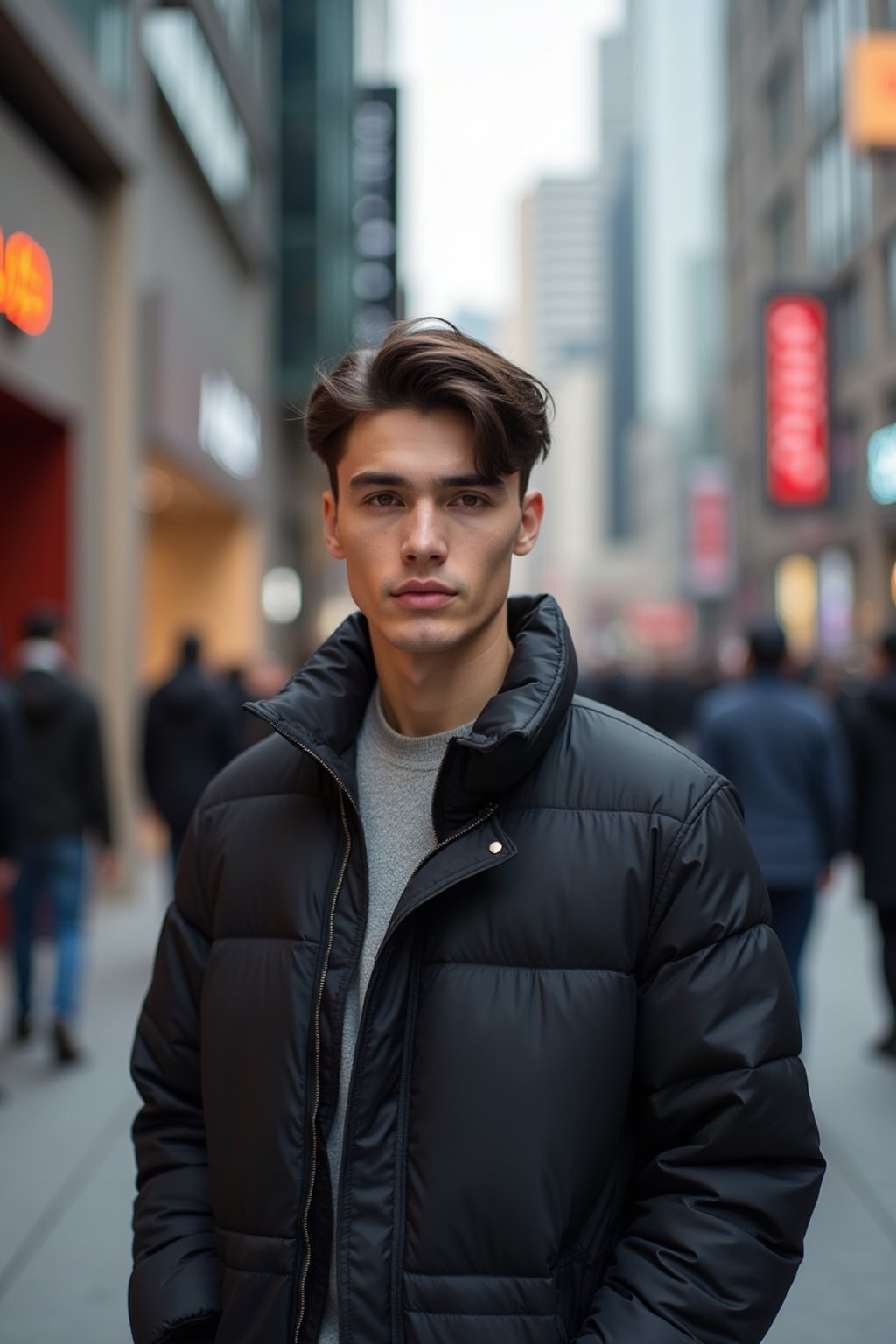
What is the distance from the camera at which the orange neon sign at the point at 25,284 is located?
9000 millimetres

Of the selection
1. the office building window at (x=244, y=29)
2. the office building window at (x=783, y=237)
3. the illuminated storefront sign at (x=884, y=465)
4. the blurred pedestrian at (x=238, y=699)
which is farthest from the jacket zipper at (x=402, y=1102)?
the office building window at (x=783, y=237)

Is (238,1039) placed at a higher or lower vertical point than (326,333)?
lower

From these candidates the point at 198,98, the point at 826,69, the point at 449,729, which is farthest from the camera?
the point at 826,69

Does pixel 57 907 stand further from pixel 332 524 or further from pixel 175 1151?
pixel 332 524

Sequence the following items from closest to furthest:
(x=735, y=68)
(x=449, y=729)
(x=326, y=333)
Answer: (x=449, y=729)
(x=326, y=333)
(x=735, y=68)

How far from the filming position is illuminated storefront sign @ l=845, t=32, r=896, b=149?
11.2m

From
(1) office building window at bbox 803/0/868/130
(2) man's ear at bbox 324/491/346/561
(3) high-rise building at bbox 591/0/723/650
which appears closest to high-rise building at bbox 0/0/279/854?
(2) man's ear at bbox 324/491/346/561

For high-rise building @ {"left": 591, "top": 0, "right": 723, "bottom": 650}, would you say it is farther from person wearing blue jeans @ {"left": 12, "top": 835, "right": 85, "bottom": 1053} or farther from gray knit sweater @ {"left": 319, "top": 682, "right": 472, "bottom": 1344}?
gray knit sweater @ {"left": 319, "top": 682, "right": 472, "bottom": 1344}

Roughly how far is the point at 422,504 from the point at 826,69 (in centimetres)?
3220

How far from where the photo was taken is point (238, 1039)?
199 cm

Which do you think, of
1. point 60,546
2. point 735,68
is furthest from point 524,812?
point 735,68

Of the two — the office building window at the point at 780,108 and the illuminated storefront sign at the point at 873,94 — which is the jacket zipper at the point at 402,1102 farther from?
the office building window at the point at 780,108

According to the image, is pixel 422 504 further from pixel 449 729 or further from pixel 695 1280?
pixel 695 1280

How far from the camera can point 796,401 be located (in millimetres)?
26094
